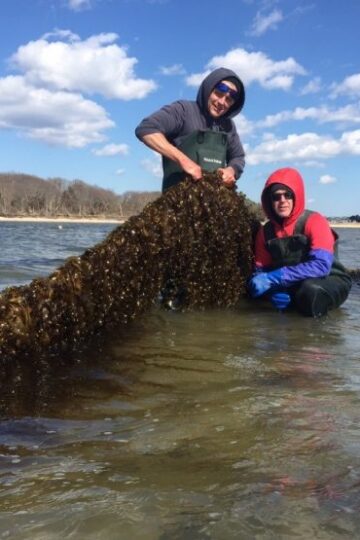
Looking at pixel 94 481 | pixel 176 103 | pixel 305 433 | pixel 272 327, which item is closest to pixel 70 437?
pixel 94 481

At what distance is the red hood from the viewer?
234 inches

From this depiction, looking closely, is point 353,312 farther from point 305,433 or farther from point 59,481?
point 59,481

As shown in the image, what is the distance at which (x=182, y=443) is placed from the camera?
2480 millimetres

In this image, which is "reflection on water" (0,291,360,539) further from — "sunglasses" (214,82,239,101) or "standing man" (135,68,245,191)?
"sunglasses" (214,82,239,101)

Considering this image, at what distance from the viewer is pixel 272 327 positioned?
17.6 ft

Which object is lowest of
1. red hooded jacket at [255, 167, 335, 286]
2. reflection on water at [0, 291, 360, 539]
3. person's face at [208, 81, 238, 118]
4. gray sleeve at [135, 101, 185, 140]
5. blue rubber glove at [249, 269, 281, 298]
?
reflection on water at [0, 291, 360, 539]

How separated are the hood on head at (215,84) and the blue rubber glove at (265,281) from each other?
6.40ft

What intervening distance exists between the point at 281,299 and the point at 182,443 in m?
A: 3.98

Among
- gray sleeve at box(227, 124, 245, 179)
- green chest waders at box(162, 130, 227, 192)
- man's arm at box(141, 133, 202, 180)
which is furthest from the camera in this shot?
gray sleeve at box(227, 124, 245, 179)

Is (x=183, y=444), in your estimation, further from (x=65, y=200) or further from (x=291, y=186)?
(x=65, y=200)

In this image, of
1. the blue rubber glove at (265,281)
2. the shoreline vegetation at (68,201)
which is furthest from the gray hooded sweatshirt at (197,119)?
the shoreline vegetation at (68,201)

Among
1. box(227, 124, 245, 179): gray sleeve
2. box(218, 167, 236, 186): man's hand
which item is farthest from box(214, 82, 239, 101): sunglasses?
box(218, 167, 236, 186): man's hand

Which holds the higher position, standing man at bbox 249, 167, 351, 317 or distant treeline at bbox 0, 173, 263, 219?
distant treeline at bbox 0, 173, 263, 219

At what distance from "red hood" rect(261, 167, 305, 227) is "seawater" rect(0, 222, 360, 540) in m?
2.04
